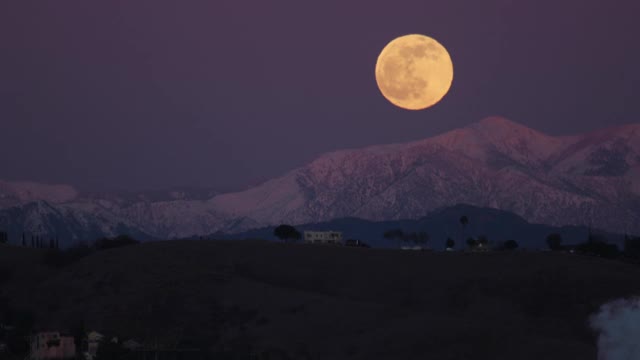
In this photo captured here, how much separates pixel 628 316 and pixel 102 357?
267 ft

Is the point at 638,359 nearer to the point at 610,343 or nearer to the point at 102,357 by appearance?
the point at 610,343

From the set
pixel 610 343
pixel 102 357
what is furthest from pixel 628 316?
pixel 102 357

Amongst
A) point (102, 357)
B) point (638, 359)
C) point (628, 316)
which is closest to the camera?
point (638, 359)

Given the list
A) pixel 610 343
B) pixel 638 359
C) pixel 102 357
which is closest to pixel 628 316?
pixel 610 343

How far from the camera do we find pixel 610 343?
141 meters

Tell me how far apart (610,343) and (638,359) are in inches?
628

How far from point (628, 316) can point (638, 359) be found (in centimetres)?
1348

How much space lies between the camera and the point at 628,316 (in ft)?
452

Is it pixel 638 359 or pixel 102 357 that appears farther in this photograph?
pixel 102 357

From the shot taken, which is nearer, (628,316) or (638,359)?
(638,359)

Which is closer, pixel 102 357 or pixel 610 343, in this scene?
pixel 610 343

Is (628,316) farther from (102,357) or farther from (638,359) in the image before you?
(102,357)

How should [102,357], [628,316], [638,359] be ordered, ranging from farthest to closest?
1. [102,357]
2. [628,316]
3. [638,359]

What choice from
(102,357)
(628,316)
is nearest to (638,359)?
(628,316)
